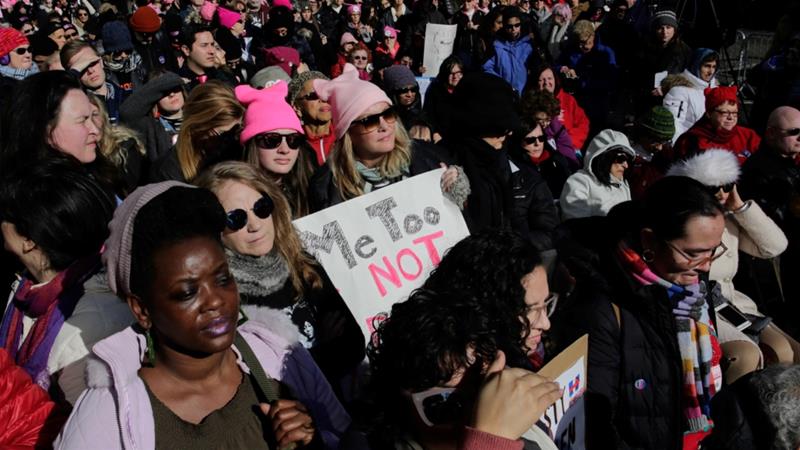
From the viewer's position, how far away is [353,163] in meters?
3.78

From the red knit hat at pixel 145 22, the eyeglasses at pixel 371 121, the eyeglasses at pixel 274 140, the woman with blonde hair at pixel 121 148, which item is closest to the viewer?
the eyeglasses at pixel 371 121

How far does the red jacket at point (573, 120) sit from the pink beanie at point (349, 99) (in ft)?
13.8

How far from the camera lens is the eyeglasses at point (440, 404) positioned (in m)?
1.80

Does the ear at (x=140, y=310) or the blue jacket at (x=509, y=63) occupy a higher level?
the ear at (x=140, y=310)

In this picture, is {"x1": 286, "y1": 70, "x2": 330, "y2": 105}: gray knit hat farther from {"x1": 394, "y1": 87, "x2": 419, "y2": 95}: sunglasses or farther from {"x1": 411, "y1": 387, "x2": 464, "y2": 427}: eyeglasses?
{"x1": 411, "y1": 387, "x2": 464, "y2": 427}: eyeglasses

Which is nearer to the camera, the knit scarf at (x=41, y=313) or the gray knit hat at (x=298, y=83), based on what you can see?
the knit scarf at (x=41, y=313)

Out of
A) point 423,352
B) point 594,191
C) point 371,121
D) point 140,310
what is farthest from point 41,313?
point 594,191

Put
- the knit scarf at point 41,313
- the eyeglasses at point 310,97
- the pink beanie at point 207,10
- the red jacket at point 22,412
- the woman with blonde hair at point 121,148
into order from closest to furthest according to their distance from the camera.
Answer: the red jacket at point 22,412 < the knit scarf at point 41,313 < the woman with blonde hair at point 121,148 < the eyeglasses at point 310,97 < the pink beanie at point 207,10

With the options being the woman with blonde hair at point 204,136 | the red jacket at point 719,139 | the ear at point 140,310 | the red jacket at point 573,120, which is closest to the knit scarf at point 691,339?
the ear at point 140,310

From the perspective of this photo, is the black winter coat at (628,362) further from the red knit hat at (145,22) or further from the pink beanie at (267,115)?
the red knit hat at (145,22)

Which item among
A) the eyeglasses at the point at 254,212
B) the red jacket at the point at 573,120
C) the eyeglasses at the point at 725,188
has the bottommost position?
the red jacket at the point at 573,120

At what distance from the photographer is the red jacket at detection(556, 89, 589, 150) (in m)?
7.72

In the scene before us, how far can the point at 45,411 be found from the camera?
2201mm

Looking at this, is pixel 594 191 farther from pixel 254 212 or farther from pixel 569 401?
pixel 254 212
